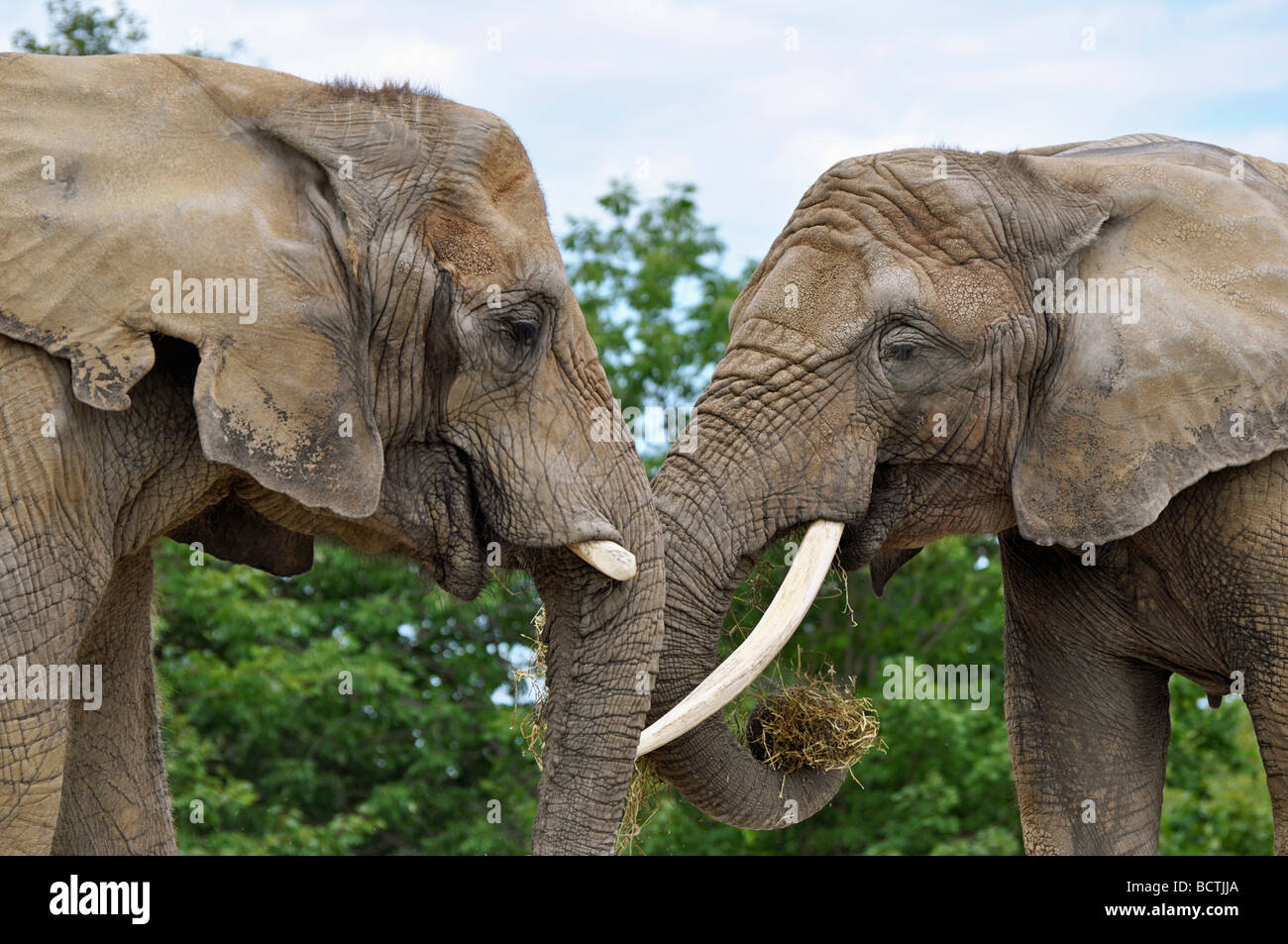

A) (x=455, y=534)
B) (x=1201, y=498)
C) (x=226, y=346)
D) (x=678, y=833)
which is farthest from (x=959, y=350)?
(x=678, y=833)

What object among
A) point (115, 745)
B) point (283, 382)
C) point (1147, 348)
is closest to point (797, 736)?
point (1147, 348)

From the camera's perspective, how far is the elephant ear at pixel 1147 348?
611 centimetres

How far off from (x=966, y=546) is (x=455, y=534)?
12.9 metres

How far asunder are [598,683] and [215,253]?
5.32ft

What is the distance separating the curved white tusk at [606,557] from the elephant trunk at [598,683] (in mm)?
84

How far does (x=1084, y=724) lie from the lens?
6.86 m

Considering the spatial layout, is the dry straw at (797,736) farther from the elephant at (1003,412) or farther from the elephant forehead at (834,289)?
the elephant forehead at (834,289)

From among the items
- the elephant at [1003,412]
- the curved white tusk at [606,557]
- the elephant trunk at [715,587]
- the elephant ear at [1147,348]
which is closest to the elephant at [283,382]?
the curved white tusk at [606,557]

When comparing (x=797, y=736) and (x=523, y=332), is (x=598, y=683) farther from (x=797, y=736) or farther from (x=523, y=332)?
(x=797, y=736)

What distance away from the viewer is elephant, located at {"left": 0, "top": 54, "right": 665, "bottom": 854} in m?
4.43

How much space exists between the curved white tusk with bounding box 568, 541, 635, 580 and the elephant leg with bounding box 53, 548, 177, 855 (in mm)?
1388

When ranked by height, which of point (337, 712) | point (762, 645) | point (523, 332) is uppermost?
point (337, 712)

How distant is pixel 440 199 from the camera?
4938mm
